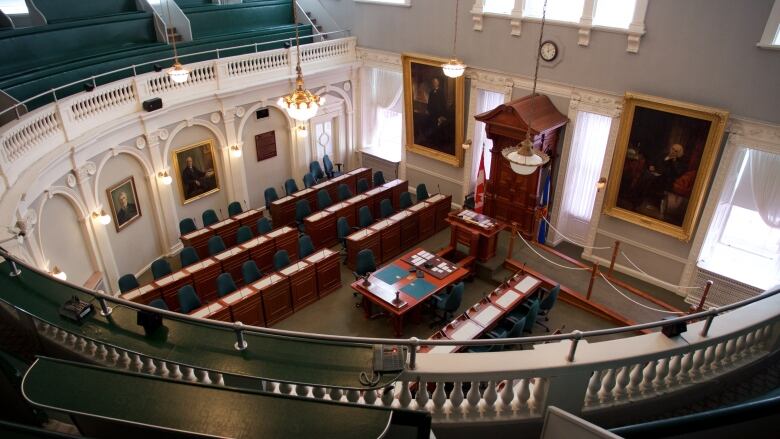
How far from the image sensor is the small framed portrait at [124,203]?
402 inches

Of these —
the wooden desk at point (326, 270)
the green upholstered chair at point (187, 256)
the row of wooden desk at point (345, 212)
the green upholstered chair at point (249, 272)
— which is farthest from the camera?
the row of wooden desk at point (345, 212)

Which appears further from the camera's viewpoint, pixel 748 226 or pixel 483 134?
pixel 483 134

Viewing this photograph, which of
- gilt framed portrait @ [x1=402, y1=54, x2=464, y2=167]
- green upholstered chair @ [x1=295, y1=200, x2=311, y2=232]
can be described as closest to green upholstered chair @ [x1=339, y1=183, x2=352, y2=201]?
green upholstered chair @ [x1=295, y1=200, x2=311, y2=232]

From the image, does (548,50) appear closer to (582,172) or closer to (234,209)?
(582,172)

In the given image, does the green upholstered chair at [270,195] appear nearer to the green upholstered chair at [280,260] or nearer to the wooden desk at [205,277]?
the wooden desk at [205,277]

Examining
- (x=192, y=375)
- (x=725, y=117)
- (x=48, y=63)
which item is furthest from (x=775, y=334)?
(x=48, y=63)

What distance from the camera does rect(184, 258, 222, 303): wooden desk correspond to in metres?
9.57

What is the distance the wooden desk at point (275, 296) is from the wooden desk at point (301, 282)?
4.4 inches

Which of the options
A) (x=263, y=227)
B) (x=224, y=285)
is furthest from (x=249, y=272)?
(x=263, y=227)

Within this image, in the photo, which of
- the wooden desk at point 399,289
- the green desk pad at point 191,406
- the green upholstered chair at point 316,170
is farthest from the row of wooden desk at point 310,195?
the green desk pad at point 191,406

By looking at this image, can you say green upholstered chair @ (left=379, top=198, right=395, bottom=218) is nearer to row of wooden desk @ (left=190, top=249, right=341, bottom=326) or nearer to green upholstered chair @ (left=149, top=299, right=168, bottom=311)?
row of wooden desk @ (left=190, top=249, right=341, bottom=326)

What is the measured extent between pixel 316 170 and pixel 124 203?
16.8 ft

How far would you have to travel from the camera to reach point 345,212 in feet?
39.2

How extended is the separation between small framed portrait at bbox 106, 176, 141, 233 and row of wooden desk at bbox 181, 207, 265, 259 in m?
1.15
